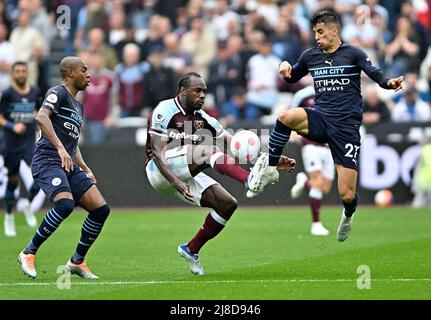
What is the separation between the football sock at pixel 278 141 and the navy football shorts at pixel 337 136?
0.93 ft

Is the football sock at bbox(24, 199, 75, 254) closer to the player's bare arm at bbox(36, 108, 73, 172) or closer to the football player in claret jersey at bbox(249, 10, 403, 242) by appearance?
the player's bare arm at bbox(36, 108, 73, 172)

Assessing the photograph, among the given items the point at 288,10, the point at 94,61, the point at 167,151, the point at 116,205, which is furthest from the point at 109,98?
the point at 167,151

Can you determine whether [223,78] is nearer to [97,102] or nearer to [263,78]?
[263,78]

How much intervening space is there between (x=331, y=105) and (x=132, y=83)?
38.2ft

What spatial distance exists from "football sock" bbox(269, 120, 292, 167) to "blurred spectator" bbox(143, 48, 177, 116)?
10.7 m

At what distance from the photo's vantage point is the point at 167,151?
40.5 ft

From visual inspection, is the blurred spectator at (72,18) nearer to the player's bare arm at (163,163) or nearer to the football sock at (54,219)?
the player's bare arm at (163,163)

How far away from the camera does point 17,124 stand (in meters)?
18.2

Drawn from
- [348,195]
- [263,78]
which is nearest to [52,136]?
[348,195]

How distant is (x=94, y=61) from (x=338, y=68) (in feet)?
38.4

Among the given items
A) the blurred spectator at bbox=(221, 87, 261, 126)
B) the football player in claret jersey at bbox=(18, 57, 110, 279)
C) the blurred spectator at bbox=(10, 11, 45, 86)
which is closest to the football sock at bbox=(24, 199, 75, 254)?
the football player in claret jersey at bbox=(18, 57, 110, 279)

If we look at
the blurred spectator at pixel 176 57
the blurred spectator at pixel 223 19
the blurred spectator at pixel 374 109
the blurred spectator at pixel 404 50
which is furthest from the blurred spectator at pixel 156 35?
the blurred spectator at pixel 404 50

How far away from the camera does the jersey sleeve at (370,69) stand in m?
11.8

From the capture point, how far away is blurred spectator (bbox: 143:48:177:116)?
23.2m
